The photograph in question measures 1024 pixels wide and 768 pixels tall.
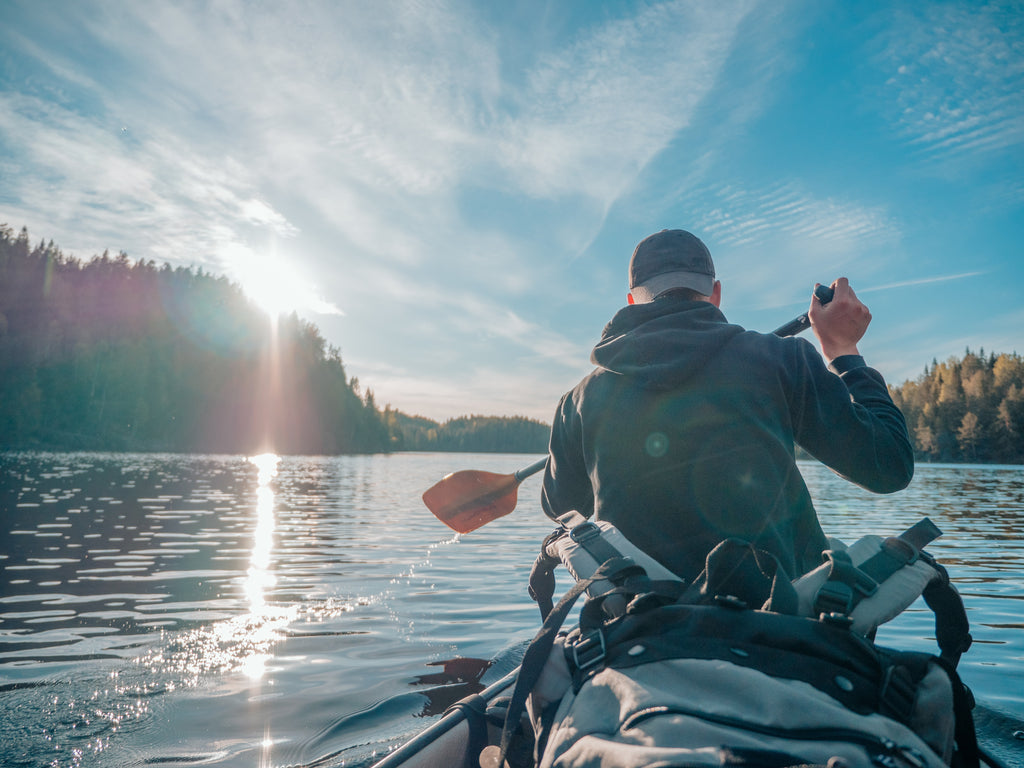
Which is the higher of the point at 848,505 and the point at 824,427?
the point at 824,427

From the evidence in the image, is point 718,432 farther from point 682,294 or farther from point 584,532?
point 682,294

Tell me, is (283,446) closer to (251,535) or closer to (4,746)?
(251,535)

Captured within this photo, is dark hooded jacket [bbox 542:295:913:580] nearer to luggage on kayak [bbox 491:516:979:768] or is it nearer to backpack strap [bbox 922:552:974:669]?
luggage on kayak [bbox 491:516:979:768]

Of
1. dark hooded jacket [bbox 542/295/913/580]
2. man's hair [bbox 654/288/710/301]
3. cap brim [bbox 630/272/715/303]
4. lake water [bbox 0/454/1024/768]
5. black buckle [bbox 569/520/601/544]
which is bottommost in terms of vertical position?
lake water [bbox 0/454/1024/768]

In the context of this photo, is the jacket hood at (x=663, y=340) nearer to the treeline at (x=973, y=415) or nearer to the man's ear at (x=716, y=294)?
the man's ear at (x=716, y=294)

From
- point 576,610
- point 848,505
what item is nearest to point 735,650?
point 576,610

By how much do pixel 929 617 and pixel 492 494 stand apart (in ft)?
19.6

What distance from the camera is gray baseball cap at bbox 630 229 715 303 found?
8.61 ft

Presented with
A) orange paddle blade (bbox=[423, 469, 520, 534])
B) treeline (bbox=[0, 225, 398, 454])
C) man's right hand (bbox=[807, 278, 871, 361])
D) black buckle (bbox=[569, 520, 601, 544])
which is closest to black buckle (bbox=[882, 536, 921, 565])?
man's right hand (bbox=[807, 278, 871, 361])

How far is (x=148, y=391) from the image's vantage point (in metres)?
88.3

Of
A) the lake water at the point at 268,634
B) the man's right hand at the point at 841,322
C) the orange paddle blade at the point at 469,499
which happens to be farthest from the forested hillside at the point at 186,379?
the man's right hand at the point at 841,322

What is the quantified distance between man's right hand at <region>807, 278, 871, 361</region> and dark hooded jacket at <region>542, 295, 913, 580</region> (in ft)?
0.60

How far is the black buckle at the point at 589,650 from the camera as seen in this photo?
1754mm

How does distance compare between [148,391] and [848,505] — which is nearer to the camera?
[848,505]
